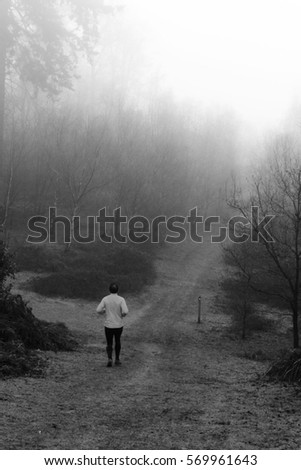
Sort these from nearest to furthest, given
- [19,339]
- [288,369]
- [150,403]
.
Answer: [150,403] → [288,369] → [19,339]

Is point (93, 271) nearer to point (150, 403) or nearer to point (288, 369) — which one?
point (288, 369)

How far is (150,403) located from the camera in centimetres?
735

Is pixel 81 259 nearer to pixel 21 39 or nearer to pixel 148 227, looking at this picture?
pixel 148 227

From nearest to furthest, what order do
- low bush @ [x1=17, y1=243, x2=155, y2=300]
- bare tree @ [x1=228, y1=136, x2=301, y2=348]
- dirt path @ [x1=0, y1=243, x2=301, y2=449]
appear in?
dirt path @ [x1=0, y1=243, x2=301, y2=449]
bare tree @ [x1=228, y1=136, x2=301, y2=348]
low bush @ [x1=17, y1=243, x2=155, y2=300]

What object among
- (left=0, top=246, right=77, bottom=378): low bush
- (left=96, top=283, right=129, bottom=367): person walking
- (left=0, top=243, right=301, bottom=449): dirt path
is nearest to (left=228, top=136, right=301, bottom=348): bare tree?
(left=0, top=243, right=301, bottom=449): dirt path

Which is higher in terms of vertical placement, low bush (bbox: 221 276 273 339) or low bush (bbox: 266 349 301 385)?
low bush (bbox: 221 276 273 339)

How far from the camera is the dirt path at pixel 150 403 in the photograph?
5453 mm

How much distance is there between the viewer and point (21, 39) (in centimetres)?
2703

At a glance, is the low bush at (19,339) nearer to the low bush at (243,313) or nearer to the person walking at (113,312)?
the person walking at (113,312)

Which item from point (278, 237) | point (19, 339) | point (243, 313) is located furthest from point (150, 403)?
point (243, 313)

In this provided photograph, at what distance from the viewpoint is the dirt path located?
17.9 ft

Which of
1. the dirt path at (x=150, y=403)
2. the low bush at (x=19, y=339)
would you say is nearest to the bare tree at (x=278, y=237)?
the dirt path at (x=150, y=403)

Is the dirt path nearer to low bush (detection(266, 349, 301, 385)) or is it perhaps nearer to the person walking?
low bush (detection(266, 349, 301, 385))

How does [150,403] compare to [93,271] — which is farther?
[93,271]
